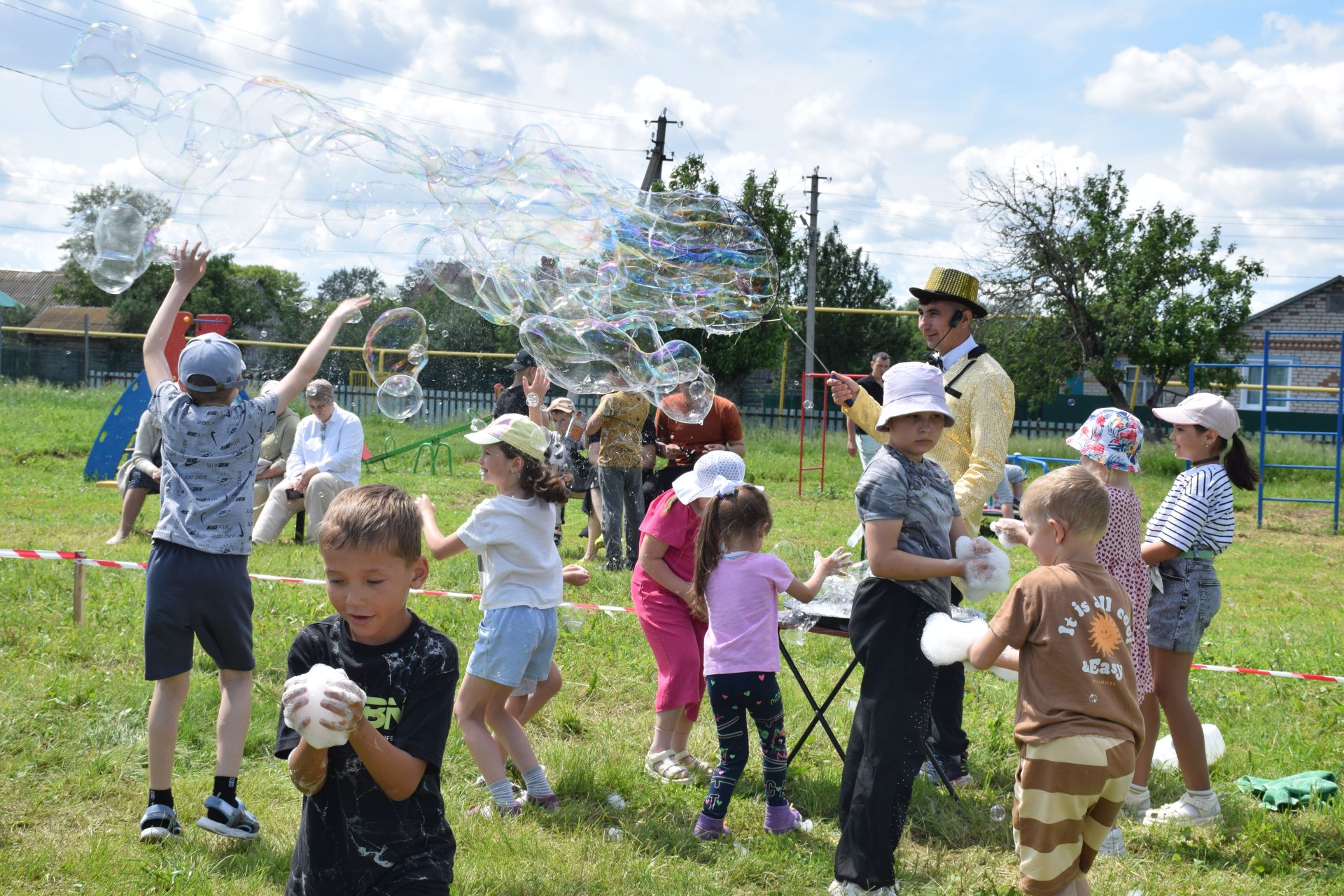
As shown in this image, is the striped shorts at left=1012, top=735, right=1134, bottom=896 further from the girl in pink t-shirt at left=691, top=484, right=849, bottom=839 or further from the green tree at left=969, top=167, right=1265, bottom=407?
the green tree at left=969, top=167, right=1265, bottom=407

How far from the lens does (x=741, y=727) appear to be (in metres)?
4.00

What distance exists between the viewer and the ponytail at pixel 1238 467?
13.9 ft

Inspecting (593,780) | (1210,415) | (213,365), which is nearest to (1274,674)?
(1210,415)

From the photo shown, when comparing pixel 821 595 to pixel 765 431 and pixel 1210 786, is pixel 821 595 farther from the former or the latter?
pixel 765 431

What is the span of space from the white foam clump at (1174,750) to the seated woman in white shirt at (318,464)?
6.51m

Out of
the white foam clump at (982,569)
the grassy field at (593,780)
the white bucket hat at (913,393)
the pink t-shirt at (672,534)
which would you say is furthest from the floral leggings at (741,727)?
the white bucket hat at (913,393)

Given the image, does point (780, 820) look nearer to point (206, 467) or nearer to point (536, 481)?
point (536, 481)

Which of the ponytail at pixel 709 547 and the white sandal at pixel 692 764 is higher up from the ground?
the ponytail at pixel 709 547

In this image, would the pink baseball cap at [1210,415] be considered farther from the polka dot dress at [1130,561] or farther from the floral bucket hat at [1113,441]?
the polka dot dress at [1130,561]

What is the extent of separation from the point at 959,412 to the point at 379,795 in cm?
293

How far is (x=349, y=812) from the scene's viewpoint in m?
2.22

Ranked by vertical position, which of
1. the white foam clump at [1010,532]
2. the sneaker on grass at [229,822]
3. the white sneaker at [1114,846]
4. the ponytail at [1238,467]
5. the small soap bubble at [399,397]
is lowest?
the white sneaker at [1114,846]

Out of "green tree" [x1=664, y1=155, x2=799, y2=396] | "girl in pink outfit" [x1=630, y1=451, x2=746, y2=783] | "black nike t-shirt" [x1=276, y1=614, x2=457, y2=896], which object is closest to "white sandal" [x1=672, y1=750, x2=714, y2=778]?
"girl in pink outfit" [x1=630, y1=451, x2=746, y2=783]

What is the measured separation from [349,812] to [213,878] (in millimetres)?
1609
